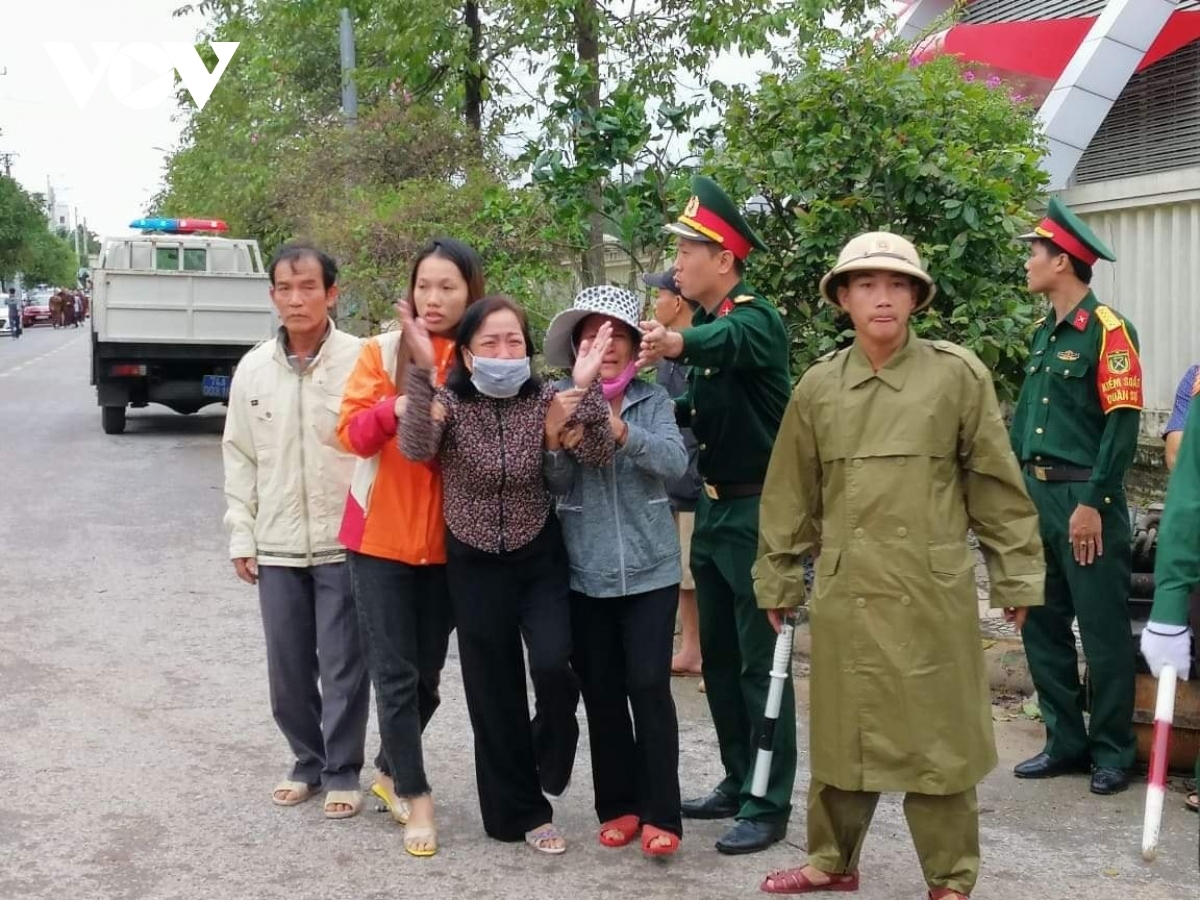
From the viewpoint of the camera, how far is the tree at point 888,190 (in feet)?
22.6

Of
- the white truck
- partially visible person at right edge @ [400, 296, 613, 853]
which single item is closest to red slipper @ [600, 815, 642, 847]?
partially visible person at right edge @ [400, 296, 613, 853]

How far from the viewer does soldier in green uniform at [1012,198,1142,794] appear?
523 centimetres

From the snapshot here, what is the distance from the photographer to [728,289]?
4879 mm

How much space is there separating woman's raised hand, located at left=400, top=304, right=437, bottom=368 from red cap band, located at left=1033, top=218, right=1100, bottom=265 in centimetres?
223

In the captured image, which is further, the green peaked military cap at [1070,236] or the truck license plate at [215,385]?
the truck license plate at [215,385]

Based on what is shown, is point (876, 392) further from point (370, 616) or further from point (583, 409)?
point (370, 616)

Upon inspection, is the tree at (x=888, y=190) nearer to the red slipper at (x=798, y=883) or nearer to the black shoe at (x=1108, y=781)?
the black shoe at (x=1108, y=781)

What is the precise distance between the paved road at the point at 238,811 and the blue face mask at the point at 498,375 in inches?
55.7

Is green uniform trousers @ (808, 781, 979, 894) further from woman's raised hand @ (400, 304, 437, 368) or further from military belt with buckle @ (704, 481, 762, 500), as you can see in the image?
woman's raised hand @ (400, 304, 437, 368)

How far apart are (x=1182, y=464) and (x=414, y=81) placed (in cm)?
1263

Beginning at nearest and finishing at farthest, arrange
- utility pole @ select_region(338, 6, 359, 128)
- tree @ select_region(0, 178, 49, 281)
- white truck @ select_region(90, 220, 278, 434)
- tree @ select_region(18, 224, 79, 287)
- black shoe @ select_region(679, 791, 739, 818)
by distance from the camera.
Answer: black shoe @ select_region(679, 791, 739, 818) → white truck @ select_region(90, 220, 278, 434) → utility pole @ select_region(338, 6, 359, 128) → tree @ select_region(0, 178, 49, 281) → tree @ select_region(18, 224, 79, 287)

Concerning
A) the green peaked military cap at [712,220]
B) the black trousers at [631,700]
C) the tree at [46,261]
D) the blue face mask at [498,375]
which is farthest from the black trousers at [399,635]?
the tree at [46,261]

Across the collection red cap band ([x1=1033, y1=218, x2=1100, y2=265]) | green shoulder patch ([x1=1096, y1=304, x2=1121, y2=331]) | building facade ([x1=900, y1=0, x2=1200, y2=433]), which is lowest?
green shoulder patch ([x1=1096, y1=304, x2=1121, y2=331])

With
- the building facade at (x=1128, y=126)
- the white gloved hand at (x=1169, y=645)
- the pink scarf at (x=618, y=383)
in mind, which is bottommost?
the white gloved hand at (x=1169, y=645)
